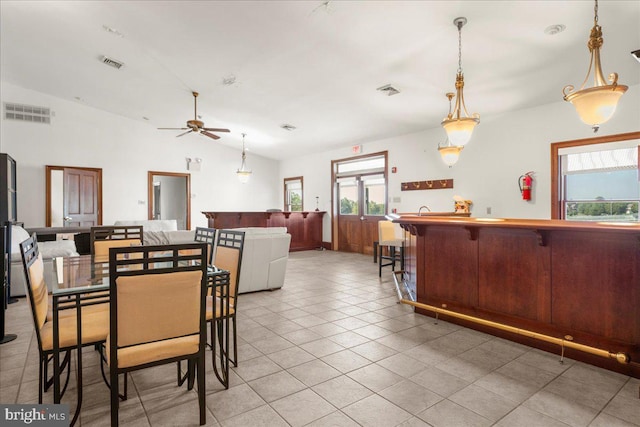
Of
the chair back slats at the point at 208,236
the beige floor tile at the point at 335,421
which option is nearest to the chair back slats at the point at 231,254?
the chair back slats at the point at 208,236

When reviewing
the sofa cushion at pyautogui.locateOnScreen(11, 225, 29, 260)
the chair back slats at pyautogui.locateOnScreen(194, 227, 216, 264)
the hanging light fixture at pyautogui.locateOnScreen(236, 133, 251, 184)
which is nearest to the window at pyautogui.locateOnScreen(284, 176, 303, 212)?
the hanging light fixture at pyautogui.locateOnScreen(236, 133, 251, 184)

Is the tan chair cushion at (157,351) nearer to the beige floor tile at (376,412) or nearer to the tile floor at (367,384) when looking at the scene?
the tile floor at (367,384)

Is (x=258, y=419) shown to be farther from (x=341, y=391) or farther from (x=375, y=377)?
(x=375, y=377)

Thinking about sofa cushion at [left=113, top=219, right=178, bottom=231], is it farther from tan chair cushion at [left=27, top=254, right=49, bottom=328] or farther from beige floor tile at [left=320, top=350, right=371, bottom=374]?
beige floor tile at [left=320, top=350, right=371, bottom=374]

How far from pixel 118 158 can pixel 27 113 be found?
2.02 m

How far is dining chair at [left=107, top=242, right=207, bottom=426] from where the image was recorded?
1561mm

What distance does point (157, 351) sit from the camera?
1.71 meters

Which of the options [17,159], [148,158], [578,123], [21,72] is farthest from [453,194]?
[17,159]

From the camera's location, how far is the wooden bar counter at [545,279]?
7.88 ft

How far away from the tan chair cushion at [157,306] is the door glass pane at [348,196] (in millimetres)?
7350

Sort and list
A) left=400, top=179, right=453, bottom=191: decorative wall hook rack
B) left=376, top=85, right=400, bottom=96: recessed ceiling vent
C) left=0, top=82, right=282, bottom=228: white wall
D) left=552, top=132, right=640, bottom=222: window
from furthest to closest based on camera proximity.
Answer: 1. left=0, top=82, right=282, bottom=228: white wall
2. left=400, top=179, right=453, bottom=191: decorative wall hook rack
3. left=376, top=85, right=400, bottom=96: recessed ceiling vent
4. left=552, top=132, right=640, bottom=222: window

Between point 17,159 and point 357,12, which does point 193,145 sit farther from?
point 357,12

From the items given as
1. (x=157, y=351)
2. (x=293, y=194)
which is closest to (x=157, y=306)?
(x=157, y=351)

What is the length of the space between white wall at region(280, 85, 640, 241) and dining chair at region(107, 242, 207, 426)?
218 inches
